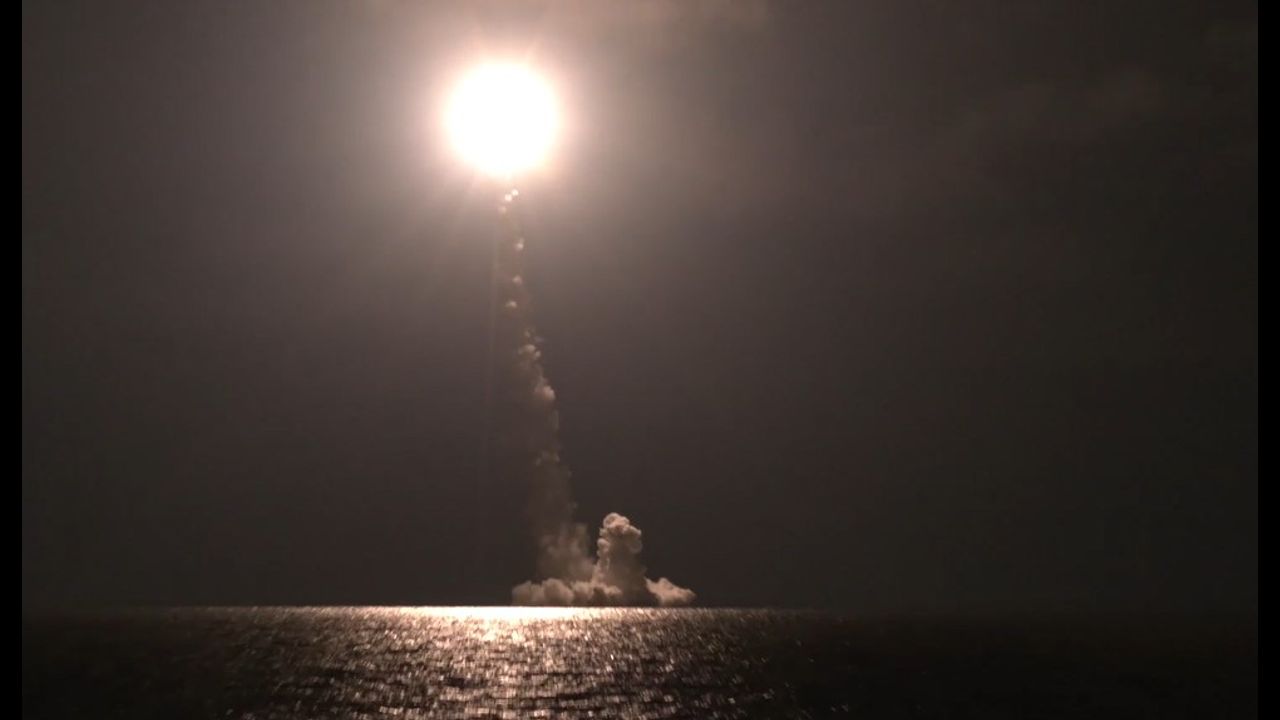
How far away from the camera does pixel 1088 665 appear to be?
128m

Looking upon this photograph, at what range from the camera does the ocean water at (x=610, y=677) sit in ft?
264

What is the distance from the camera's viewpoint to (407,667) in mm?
112812

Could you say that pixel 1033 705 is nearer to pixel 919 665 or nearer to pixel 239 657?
pixel 919 665

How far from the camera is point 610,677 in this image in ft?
339

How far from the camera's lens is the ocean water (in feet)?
264
